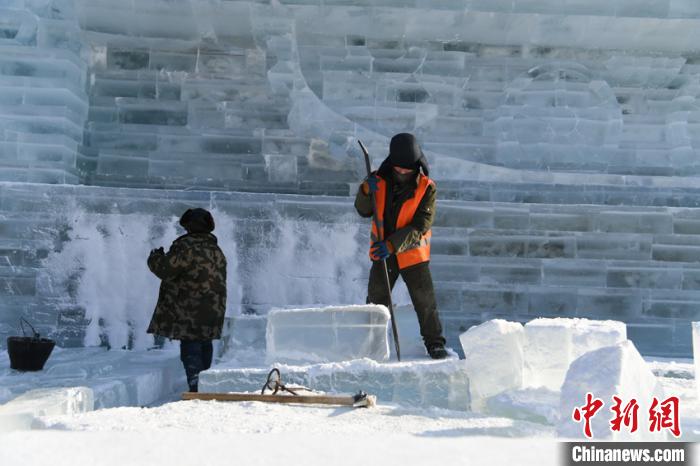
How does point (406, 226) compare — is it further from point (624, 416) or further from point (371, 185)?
point (624, 416)

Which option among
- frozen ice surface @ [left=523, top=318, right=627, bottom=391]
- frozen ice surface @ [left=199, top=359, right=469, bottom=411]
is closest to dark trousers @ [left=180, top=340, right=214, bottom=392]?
frozen ice surface @ [left=199, top=359, right=469, bottom=411]

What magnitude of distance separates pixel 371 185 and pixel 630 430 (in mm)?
2471

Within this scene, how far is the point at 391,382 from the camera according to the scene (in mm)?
4551

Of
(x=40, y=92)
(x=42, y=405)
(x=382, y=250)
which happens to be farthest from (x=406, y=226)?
(x=40, y=92)

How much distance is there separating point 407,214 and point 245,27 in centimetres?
307

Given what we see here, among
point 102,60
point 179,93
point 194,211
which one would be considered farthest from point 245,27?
point 194,211

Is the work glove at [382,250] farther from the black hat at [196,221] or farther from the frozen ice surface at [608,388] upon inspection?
the frozen ice surface at [608,388]

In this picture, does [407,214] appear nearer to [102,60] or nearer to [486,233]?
[486,233]

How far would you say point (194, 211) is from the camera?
18.4 feet

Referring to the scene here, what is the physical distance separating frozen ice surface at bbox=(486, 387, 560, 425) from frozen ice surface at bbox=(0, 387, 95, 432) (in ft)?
7.64

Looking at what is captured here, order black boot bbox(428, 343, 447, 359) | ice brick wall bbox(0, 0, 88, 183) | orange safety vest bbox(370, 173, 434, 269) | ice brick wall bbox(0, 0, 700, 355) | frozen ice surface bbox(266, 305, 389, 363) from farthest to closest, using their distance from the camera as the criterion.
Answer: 1. ice brick wall bbox(0, 0, 88, 183)
2. ice brick wall bbox(0, 0, 700, 355)
3. orange safety vest bbox(370, 173, 434, 269)
4. black boot bbox(428, 343, 447, 359)
5. frozen ice surface bbox(266, 305, 389, 363)

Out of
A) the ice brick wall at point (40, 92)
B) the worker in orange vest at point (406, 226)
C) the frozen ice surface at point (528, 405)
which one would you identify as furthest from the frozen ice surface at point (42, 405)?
the ice brick wall at point (40, 92)

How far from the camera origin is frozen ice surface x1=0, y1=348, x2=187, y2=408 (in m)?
4.99

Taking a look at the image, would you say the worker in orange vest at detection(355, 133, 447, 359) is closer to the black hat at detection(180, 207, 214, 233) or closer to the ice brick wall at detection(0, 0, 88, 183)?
the black hat at detection(180, 207, 214, 233)
